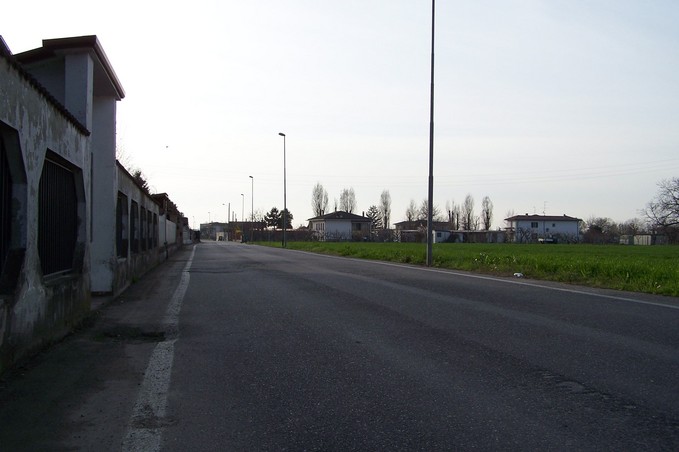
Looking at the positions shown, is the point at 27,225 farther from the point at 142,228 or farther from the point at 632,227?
the point at 632,227

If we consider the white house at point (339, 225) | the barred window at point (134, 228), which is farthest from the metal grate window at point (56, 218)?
the white house at point (339, 225)

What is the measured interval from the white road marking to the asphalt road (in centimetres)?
2

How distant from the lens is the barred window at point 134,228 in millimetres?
17775

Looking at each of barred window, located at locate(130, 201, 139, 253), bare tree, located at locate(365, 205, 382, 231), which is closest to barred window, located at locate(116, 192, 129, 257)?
barred window, located at locate(130, 201, 139, 253)

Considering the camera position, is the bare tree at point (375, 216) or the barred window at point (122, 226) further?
the bare tree at point (375, 216)

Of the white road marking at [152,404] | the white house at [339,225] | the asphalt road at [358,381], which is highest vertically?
the white house at [339,225]

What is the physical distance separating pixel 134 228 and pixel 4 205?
12764mm

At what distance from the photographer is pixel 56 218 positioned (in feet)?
28.5

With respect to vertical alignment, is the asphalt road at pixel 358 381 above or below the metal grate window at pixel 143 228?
below

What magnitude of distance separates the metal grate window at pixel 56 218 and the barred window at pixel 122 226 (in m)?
5.43

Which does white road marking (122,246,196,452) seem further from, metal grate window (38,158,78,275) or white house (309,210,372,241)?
white house (309,210,372,241)

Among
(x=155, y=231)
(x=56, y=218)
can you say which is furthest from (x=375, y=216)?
(x=56, y=218)

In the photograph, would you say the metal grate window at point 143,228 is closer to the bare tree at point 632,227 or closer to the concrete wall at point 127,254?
the concrete wall at point 127,254

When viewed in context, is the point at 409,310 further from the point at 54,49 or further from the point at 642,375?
the point at 54,49
